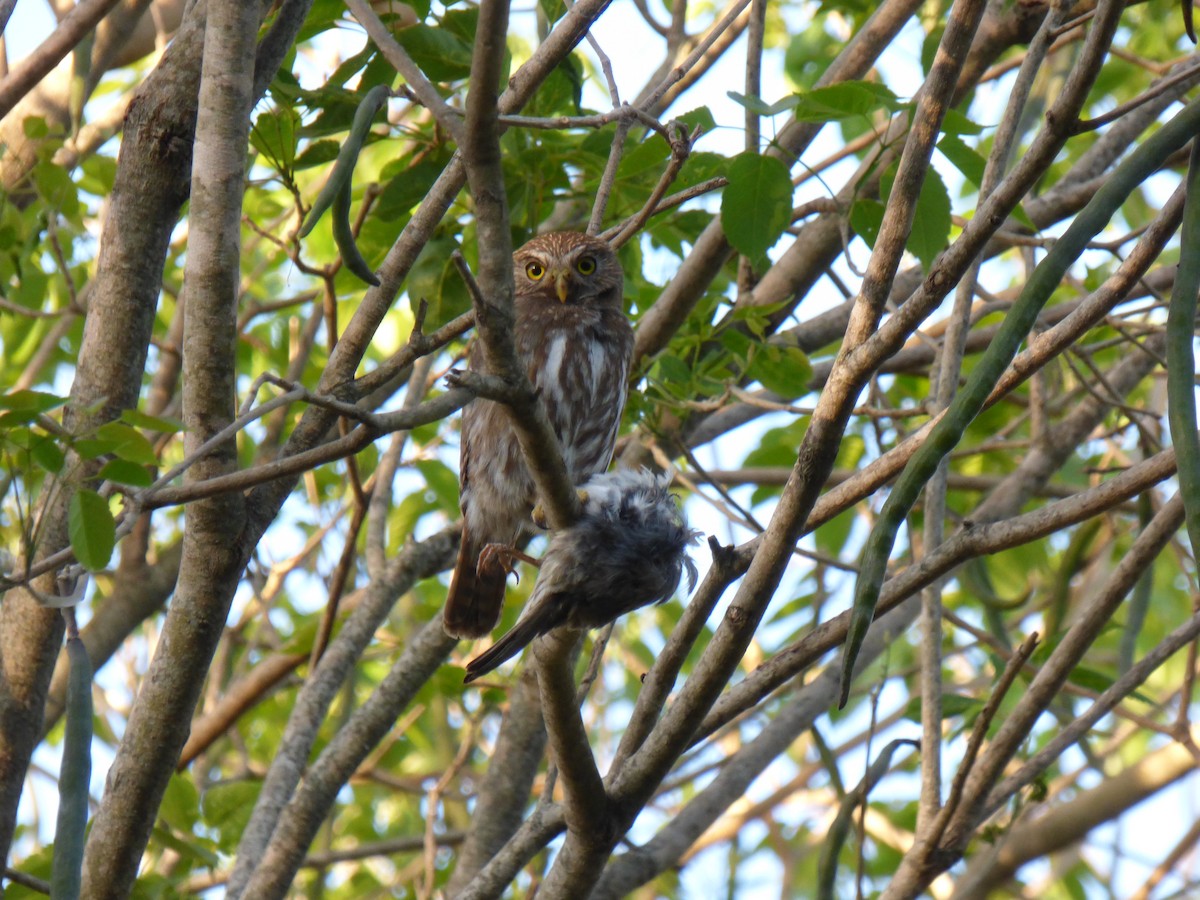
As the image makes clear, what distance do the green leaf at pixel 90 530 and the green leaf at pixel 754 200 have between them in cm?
168

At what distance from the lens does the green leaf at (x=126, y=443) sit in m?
2.44

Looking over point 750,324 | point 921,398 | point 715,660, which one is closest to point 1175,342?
point 715,660

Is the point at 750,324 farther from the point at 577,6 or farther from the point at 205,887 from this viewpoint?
the point at 205,887

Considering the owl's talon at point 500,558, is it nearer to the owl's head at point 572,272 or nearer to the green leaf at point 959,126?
the owl's head at point 572,272

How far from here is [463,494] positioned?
4.73m

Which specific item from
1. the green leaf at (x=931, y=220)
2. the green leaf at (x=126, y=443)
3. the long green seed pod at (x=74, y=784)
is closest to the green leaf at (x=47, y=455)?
the green leaf at (x=126, y=443)

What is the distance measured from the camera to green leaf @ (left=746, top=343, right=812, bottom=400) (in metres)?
4.11

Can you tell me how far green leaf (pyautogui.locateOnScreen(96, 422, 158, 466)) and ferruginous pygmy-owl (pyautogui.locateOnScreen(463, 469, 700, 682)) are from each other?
2.66 ft

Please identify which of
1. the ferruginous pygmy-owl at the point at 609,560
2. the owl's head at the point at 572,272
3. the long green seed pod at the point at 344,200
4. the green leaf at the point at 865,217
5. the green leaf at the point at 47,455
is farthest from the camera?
the owl's head at the point at 572,272

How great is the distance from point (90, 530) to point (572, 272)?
270 cm

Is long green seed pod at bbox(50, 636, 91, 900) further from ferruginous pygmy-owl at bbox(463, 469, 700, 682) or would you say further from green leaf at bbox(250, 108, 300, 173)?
green leaf at bbox(250, 108, 300, 173)

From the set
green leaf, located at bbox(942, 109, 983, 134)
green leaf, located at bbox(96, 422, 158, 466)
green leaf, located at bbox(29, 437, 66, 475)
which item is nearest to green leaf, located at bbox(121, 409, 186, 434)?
green leaf, located at bbox(96, 422, 158, 466)

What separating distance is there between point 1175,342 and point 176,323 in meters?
4.31

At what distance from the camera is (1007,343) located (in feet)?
5.92
